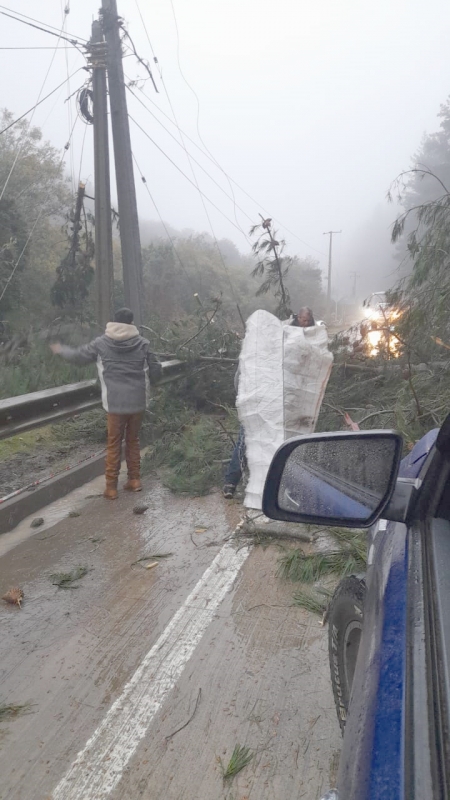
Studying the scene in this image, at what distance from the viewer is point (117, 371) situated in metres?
6.18

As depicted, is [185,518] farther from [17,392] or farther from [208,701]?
[17,392]

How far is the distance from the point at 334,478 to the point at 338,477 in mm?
13

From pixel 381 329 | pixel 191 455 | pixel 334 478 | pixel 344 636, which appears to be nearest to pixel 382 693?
pixel 334 478

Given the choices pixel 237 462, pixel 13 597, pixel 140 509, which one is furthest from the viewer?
pixel 237 462

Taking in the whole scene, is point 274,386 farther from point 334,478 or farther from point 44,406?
point 334,478

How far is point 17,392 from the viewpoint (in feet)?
27.5

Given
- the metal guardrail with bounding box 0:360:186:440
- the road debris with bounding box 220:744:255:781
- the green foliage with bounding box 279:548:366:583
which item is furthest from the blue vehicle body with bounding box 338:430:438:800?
the metal guardrail with bounding box 0:360:186:440

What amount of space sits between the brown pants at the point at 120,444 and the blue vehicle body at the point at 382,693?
468 cm

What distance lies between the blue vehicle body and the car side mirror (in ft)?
0.58

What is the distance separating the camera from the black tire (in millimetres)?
2252

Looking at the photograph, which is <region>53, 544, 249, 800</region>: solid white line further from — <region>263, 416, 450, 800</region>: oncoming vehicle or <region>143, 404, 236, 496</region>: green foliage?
<region>143, 404, 236, 496</region>: green foliage

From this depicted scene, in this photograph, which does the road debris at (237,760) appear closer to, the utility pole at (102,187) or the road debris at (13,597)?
the road debris at (13,597)

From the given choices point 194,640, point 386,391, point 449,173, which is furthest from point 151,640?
point 449,173

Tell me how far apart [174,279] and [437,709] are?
26304 mm
